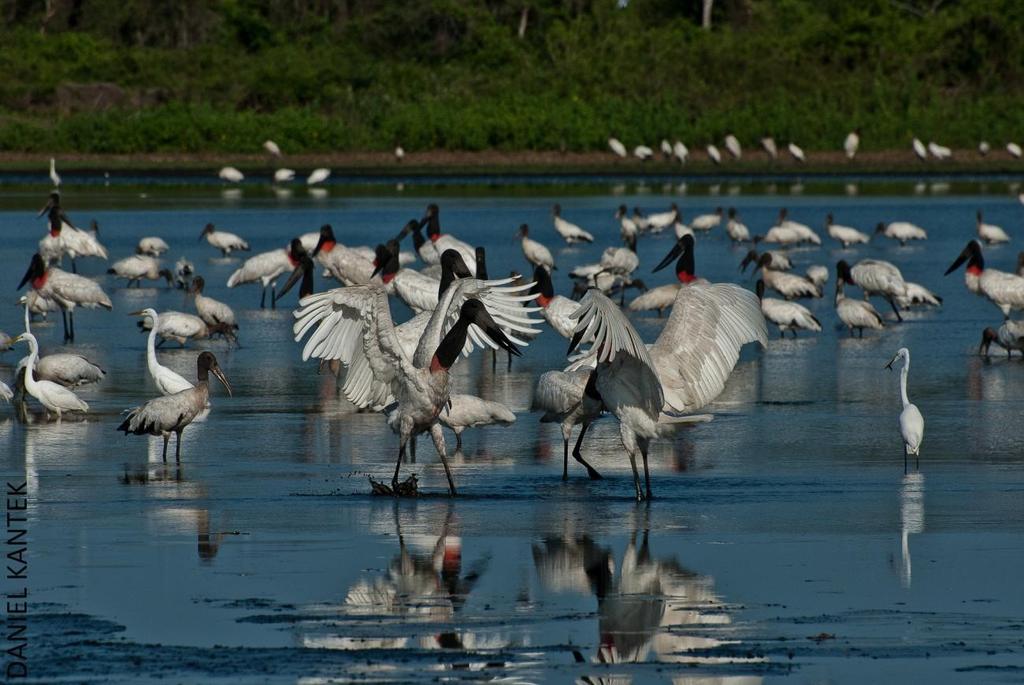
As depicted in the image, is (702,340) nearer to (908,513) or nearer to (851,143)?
(908,513)

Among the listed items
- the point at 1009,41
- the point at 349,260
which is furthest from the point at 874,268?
the point at 1009,41

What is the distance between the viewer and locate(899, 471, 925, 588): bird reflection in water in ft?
28.3

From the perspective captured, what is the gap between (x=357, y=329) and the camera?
1214 cm

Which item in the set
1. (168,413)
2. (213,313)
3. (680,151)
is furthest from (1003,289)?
(680,151)

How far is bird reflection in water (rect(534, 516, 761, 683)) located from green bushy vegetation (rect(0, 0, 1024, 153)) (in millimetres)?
45340

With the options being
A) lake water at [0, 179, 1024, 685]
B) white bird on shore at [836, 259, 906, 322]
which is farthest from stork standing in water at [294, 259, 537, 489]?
white bird on shore at [836, 259, 906, 322]

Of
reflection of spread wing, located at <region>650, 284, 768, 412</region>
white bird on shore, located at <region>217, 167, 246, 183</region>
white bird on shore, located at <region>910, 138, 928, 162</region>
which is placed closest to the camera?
reflection of spread wing, located at <region>650, 284, 768, 412</region>

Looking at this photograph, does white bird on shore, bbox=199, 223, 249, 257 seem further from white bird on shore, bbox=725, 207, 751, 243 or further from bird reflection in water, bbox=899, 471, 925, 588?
bird reflection in water, bbox=899, 471, 925, 588

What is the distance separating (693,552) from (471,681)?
250 centimetres

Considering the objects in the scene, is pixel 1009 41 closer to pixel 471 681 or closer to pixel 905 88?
pixel 905 88

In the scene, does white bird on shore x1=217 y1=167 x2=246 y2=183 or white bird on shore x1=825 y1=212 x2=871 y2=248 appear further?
white bird on shore x1=217 y1=167 x2=246 y2=183

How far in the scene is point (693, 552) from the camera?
900 cm

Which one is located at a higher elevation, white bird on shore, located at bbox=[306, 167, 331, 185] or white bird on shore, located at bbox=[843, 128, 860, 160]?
white bird on shore, located at bbox=[843, 128, 860, 160]

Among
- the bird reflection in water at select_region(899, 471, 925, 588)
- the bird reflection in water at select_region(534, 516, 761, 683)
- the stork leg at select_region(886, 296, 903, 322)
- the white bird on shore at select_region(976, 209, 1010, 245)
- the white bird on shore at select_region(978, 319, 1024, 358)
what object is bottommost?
the bird reflection in water at select_region(534, 516, 761, 683)
